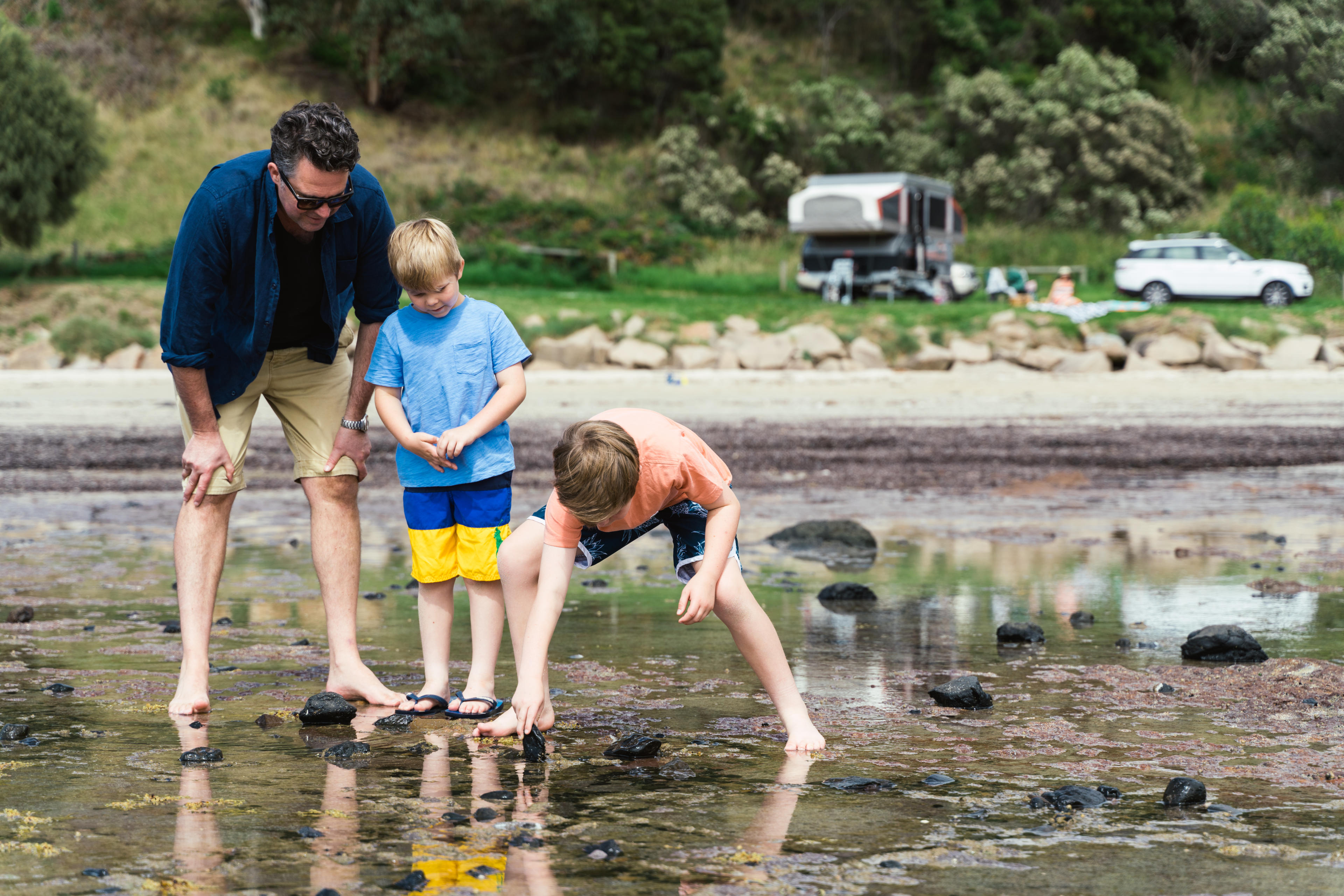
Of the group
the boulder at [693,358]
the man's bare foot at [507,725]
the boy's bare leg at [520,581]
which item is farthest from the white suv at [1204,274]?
the man's bare foot at [507,725]

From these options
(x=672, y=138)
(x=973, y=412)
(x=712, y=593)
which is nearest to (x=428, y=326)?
(x=712, y=593)

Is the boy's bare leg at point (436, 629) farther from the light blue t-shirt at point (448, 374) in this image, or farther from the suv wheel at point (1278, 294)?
the suv wheel at point (1278, 294)

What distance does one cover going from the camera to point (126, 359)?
23.6m

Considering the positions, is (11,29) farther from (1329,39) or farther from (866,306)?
(1329,39)

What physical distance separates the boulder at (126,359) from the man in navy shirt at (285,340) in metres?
20.4

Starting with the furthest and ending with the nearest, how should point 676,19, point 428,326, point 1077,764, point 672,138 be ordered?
point 676,19 < point 672,138 < point 428,326 < point 1077,764

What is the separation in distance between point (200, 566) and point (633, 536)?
4.82 ft

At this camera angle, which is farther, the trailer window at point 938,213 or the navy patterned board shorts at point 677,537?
the trailer window at point 938,213

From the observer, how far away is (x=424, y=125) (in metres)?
53.2

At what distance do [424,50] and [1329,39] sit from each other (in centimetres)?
3096

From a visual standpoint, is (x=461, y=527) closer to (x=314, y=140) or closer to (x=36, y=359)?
(x=314, y=140)

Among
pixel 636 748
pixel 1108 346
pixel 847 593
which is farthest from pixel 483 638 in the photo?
pixel 1108 346

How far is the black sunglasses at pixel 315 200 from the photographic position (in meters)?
3.86

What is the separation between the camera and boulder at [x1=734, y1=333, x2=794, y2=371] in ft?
79.4
